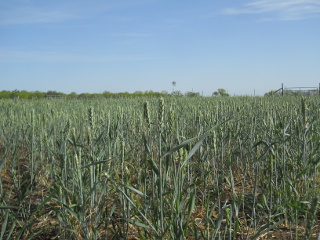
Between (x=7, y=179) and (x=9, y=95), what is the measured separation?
17.2 meters

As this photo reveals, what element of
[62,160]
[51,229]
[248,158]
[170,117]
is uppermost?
[170,117]

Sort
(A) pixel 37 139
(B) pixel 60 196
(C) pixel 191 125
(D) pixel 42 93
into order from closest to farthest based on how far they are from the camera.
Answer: (B) pixel 60 196
(A) pixel 37 139
(C) pixel 191 125
(D) pixel 42 93

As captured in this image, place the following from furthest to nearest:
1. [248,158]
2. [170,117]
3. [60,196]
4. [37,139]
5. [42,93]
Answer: [42,93] < [37,139] < [248,158] < [60,196] < [170,117]

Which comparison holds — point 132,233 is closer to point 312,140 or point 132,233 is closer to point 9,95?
point 312,140

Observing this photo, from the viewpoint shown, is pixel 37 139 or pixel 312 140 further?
pixel 37 139

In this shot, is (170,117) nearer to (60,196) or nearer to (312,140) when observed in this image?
(60,196)

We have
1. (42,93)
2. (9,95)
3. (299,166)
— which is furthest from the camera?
(42,93)

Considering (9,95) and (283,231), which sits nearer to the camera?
(283,231)

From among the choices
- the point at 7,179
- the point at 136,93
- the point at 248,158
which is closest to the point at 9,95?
the point at 136,93

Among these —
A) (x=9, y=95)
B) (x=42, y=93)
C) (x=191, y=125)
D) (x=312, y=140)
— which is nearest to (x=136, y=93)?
(x=42, y=93)

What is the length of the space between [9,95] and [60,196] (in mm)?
19031

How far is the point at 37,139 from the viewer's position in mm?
3092

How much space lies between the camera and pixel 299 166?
7.04 feet

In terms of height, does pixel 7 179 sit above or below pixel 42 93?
below
